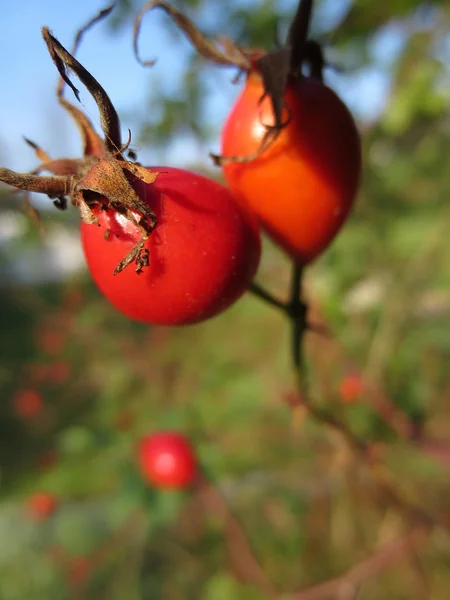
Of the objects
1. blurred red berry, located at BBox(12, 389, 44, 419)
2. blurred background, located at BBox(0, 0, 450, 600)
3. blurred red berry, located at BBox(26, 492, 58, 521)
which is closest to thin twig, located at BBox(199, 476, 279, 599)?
blurred background, located at BBox(0, 0, 450, 600)

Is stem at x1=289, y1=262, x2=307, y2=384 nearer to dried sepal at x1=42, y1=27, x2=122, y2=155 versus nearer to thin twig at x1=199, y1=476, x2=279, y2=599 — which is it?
dried sepal at x1=42, y1=27, x2=122, y2=155

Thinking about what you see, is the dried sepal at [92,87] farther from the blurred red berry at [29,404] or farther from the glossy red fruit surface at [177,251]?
the blurred red berry at [29,404]

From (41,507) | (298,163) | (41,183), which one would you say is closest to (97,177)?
(41,183)

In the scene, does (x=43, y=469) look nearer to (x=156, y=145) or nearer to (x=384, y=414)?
(x=156, y=145)

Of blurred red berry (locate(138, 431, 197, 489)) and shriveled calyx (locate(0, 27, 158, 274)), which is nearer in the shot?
shriveled calyx (locate(0, 27, 158, 274))

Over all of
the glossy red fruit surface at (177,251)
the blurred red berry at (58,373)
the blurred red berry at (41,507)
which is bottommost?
the blurred red berry at (58,373)

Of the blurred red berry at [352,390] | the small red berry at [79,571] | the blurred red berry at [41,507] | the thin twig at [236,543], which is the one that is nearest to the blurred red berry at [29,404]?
the blurred red berry at [41,507]
